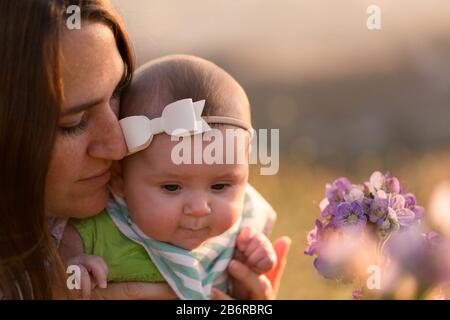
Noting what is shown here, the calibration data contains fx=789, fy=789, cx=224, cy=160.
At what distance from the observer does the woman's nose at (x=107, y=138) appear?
81.7 inches

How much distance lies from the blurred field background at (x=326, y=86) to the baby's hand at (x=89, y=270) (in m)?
1.07

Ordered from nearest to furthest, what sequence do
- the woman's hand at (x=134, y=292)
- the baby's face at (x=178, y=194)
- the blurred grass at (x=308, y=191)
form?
1. the baby's face at (x=178, y=194)
2. the woman's hand at (x=134, y=292)
3. the blurred grass at (x=308, y=191)

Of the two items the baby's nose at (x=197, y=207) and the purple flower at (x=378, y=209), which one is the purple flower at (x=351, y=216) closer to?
the purple flower at (x=378, y=209)

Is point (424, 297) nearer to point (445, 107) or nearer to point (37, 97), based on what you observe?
point (37, 97)

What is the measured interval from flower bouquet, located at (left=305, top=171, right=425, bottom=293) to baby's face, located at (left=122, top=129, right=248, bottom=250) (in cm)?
26

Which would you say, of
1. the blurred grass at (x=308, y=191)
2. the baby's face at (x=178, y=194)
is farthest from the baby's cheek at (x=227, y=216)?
the blurred grass at (x=308, y=191)

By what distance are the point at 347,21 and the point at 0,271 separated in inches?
107

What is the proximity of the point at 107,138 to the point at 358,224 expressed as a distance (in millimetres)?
693

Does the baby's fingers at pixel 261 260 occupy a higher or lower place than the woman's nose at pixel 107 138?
lower

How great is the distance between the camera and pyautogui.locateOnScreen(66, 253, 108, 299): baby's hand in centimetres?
213

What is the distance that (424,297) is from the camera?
83.0 inches

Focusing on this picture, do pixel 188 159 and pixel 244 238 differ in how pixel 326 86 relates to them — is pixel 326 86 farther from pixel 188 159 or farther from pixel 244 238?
pixel 188 159

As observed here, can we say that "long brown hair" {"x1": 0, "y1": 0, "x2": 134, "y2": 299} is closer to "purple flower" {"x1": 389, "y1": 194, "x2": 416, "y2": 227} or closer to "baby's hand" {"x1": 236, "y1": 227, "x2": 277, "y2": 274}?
"baby's hand" {"x1": 236, "y1": 227, "x2": 277, "y2": 274}
